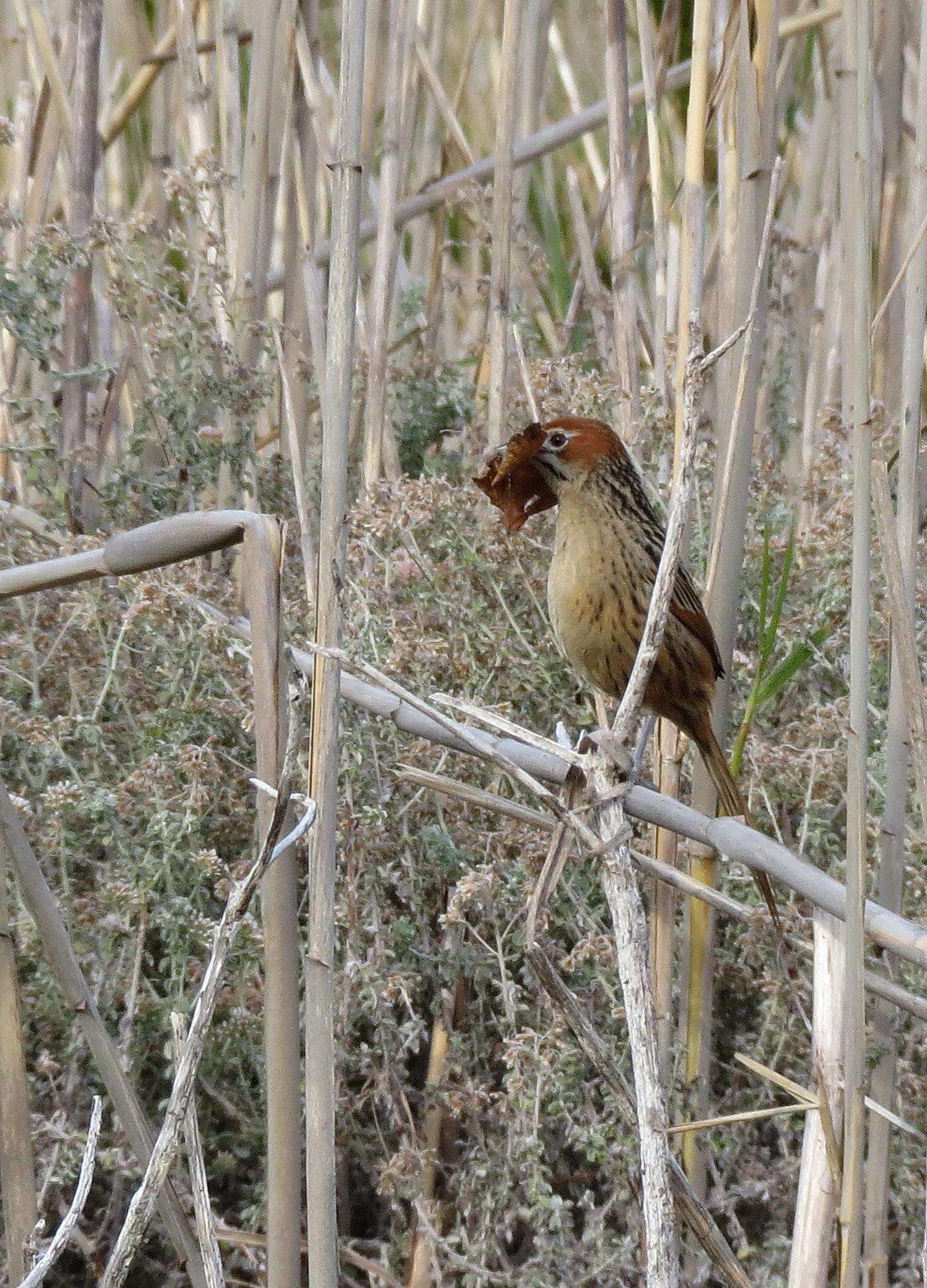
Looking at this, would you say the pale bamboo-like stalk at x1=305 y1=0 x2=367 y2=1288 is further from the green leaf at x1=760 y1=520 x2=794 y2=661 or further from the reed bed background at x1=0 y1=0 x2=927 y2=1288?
the green leaf at x1=760 y1=520 x2=794 y2=661

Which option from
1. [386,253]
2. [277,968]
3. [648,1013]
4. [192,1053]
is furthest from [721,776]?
[386,253]

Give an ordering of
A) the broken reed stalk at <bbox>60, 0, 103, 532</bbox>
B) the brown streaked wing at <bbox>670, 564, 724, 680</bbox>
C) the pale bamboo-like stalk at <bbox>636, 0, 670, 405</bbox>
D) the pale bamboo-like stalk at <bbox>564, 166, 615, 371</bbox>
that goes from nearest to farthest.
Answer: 1. the brown streaked wing at <bbox>670, 564, 724, 680</bbox>
2. the pale bamboo-like stalk at <bbox>636, 0, 670, 405</bbox>
3. the broken reed stalk at <bbox>60, 0, 103, 532</bbox>
4. the pale bamboo-like stalk at <bbox>564, 166, 615, 371</bbox>

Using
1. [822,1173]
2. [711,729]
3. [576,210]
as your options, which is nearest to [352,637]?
[711,729]

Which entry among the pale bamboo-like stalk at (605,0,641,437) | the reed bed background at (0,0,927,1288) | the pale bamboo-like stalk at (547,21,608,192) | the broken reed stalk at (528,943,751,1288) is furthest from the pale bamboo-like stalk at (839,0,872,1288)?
the pale bamboo-like stalk at (547,21,608,192)

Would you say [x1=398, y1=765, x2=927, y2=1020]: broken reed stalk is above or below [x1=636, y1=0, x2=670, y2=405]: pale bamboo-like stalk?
below

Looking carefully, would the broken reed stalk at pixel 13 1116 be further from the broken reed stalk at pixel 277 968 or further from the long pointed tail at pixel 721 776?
the long pointed tail at pixel 721 776

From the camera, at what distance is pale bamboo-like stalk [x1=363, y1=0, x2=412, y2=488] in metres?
2.24

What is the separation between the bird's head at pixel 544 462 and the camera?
1.88m

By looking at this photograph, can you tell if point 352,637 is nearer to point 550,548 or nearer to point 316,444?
point 550,548

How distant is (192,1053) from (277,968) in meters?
0.16

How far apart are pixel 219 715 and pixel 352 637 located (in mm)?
216

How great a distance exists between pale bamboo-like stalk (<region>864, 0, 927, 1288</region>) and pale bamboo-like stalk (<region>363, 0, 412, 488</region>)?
0.85 meters

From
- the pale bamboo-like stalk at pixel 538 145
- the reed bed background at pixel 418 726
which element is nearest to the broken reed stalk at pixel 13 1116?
the reed bed background at pixel 418 726

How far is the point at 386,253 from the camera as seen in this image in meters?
2.27
